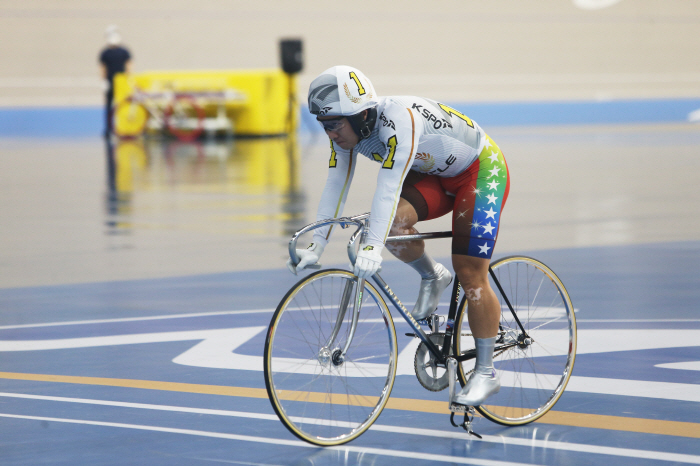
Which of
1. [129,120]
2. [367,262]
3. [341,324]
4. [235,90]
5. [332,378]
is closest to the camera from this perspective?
[367,262]

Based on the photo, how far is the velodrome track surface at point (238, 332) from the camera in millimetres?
4094

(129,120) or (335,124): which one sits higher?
(335,124)

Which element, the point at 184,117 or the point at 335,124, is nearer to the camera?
the point at 335,124

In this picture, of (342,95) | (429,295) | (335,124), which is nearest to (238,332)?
(429,295)

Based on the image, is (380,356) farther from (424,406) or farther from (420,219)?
(420,219)

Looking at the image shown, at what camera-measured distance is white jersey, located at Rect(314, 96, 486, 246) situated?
396 centimetres

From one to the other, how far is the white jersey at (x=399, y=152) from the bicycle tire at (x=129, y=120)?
78.8ft

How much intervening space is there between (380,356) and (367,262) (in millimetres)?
768

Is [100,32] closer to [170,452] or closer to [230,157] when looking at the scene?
Answer: [230,157]

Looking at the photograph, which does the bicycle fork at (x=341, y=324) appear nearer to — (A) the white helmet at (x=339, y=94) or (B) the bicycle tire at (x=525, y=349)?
(B) the bicycle tire at (x=525, y=349)

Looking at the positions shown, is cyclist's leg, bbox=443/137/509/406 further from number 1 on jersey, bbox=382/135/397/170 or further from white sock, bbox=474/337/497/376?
number 1 on jersey, bbox=382/135/397/170

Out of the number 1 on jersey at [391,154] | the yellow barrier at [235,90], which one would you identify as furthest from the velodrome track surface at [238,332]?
the yellow barrier at [235,90]

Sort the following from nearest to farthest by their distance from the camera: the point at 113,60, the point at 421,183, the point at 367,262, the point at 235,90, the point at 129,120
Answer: the point at 367,262, the point at 421,183, the point at 113,60, the point at 235,90, the point at 129,120

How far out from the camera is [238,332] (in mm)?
6086
